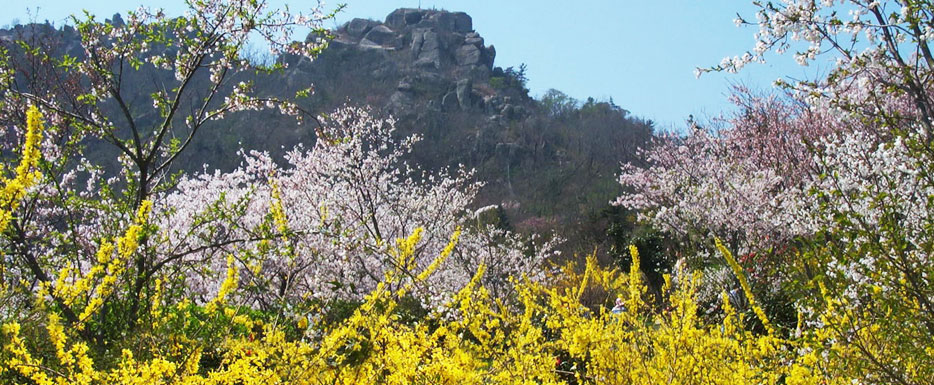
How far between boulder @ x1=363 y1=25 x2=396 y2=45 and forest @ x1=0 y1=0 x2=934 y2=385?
52.1m

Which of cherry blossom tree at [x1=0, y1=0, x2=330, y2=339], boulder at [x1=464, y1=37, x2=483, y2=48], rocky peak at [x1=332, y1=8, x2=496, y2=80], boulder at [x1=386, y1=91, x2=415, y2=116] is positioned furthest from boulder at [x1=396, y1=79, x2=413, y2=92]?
cherry blossom tree at [x1=0, y1=0, x2=330, y2=339]

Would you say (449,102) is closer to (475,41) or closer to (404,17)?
(475,41)

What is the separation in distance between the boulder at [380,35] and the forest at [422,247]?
52.1 metres

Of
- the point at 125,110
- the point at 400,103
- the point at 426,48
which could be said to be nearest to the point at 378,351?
the point at 125,110

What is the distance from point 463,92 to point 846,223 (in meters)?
59.9

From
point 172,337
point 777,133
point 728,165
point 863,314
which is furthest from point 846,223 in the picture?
point 777,133

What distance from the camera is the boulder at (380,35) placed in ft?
258

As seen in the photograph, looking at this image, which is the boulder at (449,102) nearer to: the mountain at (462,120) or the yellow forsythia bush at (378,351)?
the mountain at (462,120)

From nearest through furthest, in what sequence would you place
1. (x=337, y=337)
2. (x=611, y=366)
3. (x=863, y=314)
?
(x=337, y=337) → (x=611, y=366) → (x=863, y=314)

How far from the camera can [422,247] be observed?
28.1ft

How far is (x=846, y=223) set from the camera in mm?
2486

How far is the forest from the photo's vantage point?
2.58 m

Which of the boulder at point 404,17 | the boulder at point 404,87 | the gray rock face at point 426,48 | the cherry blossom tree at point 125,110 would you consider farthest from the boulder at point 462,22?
the cherry blossom tree at point 125,110

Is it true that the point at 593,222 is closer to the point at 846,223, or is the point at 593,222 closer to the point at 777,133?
the point at 777,133
